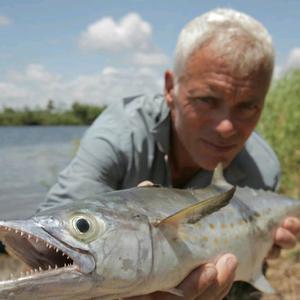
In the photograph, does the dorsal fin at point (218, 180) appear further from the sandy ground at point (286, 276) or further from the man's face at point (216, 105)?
the sandy ground at point (286, 276)

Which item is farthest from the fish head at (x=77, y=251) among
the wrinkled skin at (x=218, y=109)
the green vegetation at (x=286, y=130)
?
the green vegetation at (x=286, y=130)

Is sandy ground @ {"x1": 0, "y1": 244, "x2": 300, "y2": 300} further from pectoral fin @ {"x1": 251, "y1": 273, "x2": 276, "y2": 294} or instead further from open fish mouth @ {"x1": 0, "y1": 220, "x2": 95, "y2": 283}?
open fish mouth @ {"x1": 0, "y1": 220, "x2": 95, "y2": 283}

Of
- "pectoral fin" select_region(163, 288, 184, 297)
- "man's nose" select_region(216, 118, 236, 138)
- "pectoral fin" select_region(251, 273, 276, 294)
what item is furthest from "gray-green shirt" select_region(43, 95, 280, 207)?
"pectoral fin" select_region(163, 288, 184, 297)

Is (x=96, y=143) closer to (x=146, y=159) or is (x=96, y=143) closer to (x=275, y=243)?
(x=146, y=159)

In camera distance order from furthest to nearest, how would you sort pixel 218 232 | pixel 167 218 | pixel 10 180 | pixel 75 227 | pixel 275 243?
pixel 10 180
pixel 275 243
pixel 218 232
pixel 167 218
pixel 75 227

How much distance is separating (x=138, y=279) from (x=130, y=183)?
1.88m

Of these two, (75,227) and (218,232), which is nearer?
(75,227)

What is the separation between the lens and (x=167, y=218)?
228 cm

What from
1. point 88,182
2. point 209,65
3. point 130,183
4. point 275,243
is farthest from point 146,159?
point 275,243

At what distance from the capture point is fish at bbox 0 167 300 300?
1.94m

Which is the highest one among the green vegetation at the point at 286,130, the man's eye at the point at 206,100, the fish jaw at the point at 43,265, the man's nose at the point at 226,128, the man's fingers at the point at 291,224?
the man's eye at the point at 206,100

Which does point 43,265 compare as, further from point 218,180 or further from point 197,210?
point 218,180

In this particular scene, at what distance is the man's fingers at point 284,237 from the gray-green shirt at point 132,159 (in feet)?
3.00

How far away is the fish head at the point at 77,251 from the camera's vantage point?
1909mm
